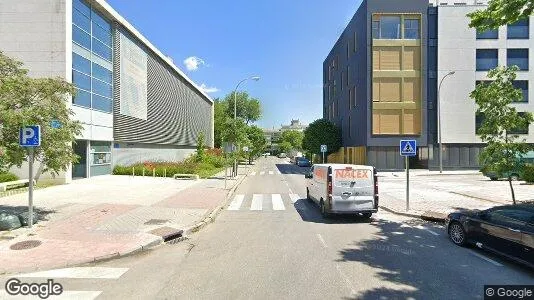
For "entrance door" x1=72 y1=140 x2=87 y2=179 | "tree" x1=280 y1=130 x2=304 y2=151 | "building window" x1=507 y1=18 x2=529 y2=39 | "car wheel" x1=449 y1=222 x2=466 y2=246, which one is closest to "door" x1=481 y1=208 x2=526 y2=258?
"car wheel" x1=449 y1=222 x2=466 y2=246

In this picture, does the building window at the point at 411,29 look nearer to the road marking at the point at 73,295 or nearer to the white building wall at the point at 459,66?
the white building wall at the point at 459,66

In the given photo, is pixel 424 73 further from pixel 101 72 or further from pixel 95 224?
pixel 95 224

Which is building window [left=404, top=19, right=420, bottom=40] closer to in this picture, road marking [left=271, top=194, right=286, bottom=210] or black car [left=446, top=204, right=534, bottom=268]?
road marking [left=271, top=194, right=286, bottom=210]

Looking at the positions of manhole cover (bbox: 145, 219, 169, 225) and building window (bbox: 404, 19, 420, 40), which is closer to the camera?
manhole cover (bbox: 145, 219, 169, 225)

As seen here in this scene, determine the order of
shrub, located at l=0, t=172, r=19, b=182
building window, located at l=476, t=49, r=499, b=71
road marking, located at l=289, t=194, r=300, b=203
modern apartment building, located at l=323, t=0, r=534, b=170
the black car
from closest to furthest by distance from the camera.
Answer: the black car < road marking, located at l=289, t=194, r=300, b=203 < shrub, located at l=0, t=172, r=19, b=182 < modern apartment building, located at l=323, t=0, r=534, b=170 < building window, located at l=476, t=49, r=499, b=71

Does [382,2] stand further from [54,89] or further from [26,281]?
[26,281]

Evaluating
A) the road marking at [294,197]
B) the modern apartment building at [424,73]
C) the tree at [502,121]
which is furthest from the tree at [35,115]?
the modern apartment building at [424,73]

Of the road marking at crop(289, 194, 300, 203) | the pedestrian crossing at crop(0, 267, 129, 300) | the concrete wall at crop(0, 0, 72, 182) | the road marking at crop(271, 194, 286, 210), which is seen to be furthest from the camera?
the concrete wall at crop(0, 0, 72, 182)

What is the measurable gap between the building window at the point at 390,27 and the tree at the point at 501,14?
28519mm

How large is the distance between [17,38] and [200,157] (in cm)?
2061

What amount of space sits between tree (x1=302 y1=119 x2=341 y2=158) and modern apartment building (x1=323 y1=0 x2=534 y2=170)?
250 inches

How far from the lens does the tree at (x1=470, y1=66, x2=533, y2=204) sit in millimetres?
10906

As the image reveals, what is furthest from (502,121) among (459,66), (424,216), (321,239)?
(459,66)

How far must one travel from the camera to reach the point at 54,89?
985 centimetres
